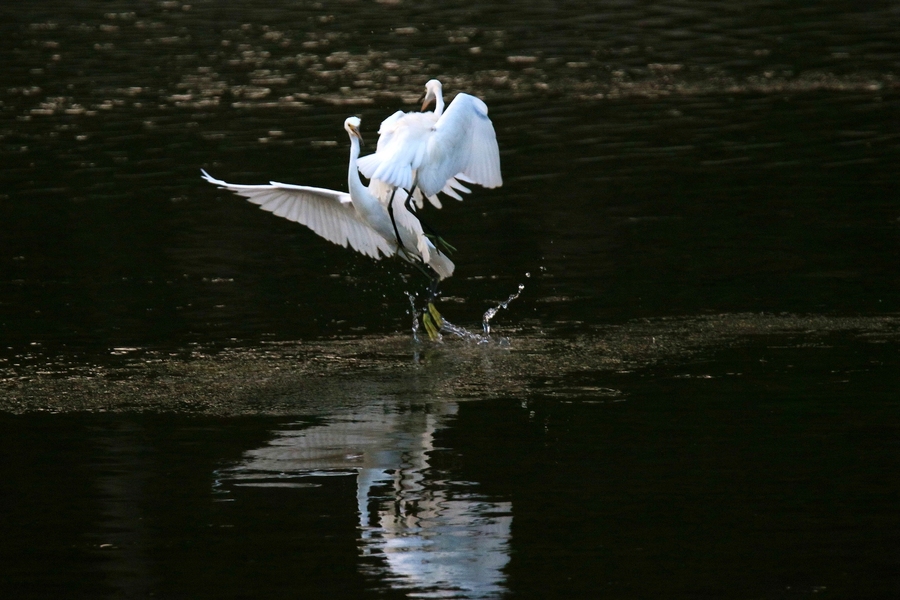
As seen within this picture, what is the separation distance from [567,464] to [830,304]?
13.5ft

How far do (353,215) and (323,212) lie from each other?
274mm

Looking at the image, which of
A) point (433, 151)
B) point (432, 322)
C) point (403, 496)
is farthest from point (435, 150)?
point (403, 496)

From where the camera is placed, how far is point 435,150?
1054 cm

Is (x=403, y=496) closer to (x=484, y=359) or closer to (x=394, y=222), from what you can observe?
(x=484, y=359)

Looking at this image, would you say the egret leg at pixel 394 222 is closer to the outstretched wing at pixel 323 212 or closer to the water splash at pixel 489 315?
the outstretched wing at pixel 323 212

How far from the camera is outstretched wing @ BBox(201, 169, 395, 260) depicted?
11.8m

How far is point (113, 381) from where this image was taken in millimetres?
10133

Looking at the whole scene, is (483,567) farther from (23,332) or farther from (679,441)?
(23,332)

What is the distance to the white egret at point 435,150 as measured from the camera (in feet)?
33.7

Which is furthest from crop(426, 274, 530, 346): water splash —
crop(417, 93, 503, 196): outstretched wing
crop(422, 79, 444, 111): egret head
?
crop(422, 79, 444, 111): egret head

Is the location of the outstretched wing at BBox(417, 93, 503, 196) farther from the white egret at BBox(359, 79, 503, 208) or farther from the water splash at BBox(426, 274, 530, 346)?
the water splash at BBox(426, 274, 530, 346)

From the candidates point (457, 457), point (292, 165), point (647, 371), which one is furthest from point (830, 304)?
point (292, 165)

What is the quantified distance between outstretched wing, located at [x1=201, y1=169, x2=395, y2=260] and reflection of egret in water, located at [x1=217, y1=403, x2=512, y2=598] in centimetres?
285

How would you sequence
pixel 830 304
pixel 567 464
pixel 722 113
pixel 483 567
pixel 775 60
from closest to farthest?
pixel 483 567 → pixel 567 464 → pixel 830 304 → pixel 722 113 → pixel 775 60
